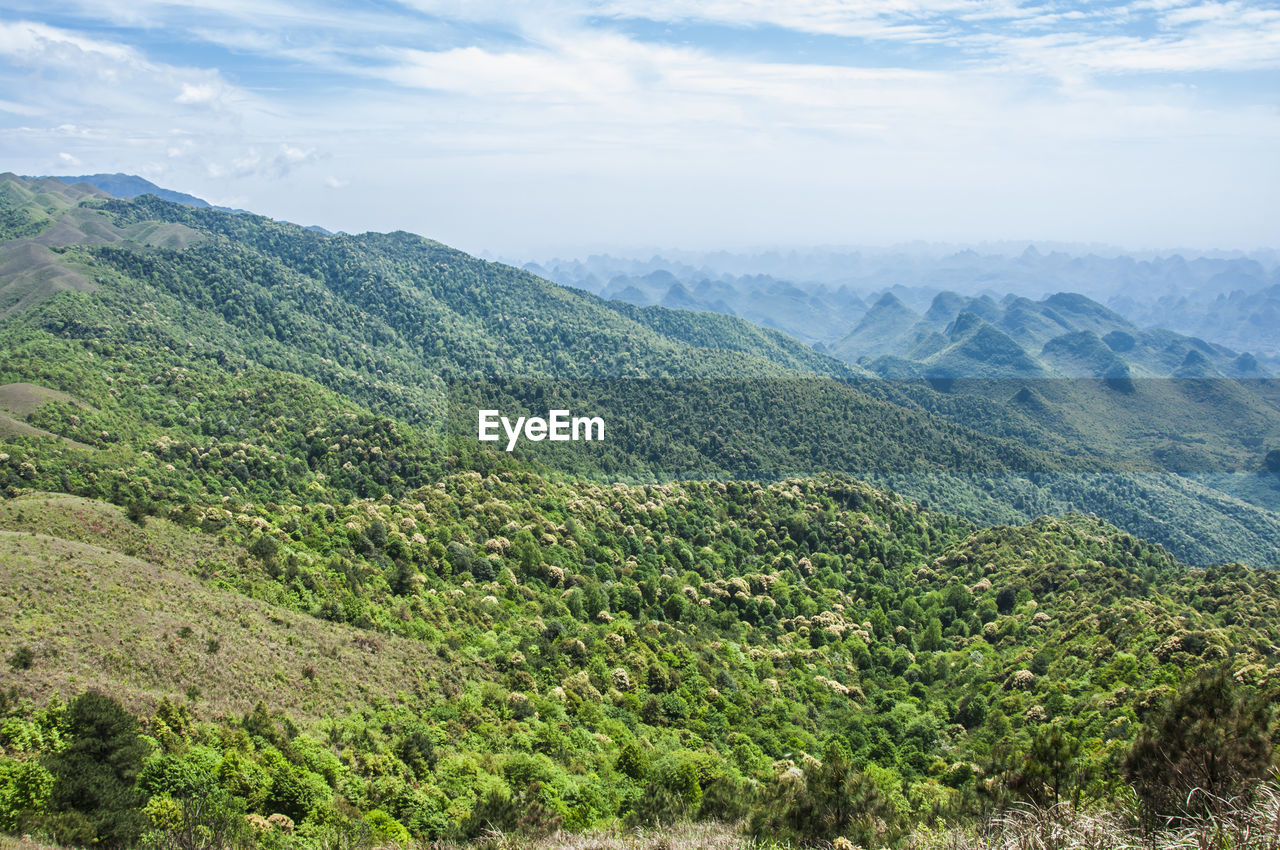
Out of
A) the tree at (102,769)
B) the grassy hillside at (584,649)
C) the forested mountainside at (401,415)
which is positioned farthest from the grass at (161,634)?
the forested mountainside at (401,415)

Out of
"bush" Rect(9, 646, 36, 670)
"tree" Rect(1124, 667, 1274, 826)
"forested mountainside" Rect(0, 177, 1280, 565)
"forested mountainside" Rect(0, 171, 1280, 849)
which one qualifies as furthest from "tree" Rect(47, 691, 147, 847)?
"forested mountainside" Rect(0, 177, 1280, 565)

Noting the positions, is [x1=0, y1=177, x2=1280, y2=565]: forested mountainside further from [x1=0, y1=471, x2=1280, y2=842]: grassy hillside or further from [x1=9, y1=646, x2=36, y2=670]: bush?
[x1=9, y1=646, x2=36, y2=670]: bush

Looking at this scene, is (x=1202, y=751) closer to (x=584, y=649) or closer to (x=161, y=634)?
(x=584, y=649)

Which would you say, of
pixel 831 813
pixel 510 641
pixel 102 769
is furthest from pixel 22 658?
pixel 831 813

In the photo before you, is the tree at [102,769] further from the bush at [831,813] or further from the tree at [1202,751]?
the tree at [1202,751]

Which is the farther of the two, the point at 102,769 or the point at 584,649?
the point at 584,649
